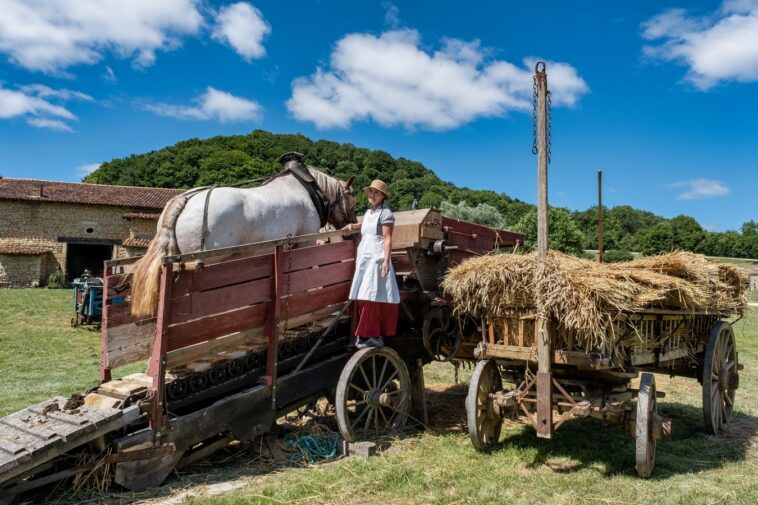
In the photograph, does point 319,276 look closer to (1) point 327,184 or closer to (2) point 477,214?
(1) point 327,184

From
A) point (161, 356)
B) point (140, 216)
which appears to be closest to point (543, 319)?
point (161, 356)

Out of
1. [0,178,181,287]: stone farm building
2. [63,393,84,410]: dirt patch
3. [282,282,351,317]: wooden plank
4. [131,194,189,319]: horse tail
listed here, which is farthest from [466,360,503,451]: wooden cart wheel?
[0,178,181,287]: stone farm building

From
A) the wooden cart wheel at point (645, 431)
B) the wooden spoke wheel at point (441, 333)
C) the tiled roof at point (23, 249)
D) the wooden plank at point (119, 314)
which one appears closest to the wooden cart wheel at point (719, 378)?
the wooden cart wheel at point (645, 431)

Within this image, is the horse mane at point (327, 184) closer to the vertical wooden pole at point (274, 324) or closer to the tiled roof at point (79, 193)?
the vertical wooden pole at point (274, 324)

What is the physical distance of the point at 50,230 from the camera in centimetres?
3066

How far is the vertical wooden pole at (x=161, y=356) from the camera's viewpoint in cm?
398

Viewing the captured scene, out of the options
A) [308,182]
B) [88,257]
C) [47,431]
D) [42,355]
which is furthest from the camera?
[88,257]

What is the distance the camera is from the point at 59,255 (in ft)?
99.3

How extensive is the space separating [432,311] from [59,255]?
30.8 metres

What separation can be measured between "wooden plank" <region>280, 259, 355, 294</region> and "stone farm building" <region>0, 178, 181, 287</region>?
2642cm

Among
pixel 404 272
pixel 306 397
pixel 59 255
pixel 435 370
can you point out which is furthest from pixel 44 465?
pixel 59 255

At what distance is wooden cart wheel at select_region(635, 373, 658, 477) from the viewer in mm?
4203

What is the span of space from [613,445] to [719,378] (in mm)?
1546

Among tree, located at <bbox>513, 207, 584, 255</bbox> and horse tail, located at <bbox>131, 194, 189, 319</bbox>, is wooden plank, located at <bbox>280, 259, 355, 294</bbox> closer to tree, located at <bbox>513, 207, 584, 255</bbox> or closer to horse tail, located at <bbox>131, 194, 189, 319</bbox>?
horse tail, located at <bbox>131, 194, 189, 319</bbox>
